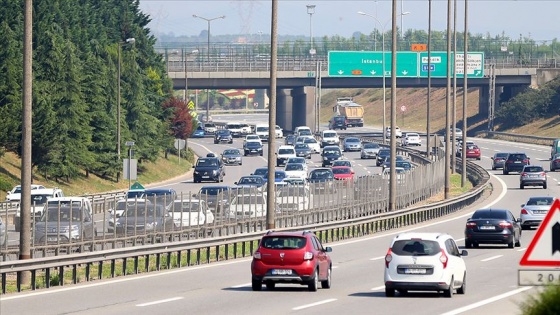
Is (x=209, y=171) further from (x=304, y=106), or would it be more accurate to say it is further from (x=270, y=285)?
(x=304, y=106)

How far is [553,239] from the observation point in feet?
49.0

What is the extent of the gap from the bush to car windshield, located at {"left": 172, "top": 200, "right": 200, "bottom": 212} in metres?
30.6

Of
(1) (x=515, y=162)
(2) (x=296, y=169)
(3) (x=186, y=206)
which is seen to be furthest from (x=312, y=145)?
(3) (x=186, y=206)

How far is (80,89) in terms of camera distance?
78812mm

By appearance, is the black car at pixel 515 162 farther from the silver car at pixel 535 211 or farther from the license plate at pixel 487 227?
the license plate at pixel 487 227

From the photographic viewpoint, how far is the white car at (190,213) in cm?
4350

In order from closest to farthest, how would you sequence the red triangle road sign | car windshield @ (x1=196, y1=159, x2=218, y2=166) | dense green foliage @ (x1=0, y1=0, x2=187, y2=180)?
the red triangle road sign
dense green foliage @ (x1=0, y1=0, x2=187, y2=180)
car windshield @ (x1=196, y1=159, x2=218, y2=166)

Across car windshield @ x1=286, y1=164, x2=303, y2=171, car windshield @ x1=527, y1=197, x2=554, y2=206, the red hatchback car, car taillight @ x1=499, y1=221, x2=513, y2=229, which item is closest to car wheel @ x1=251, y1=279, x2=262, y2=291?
the red hatchback car

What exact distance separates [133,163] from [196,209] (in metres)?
10.8

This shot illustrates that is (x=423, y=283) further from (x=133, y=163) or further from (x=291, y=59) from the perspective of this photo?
(x=291, y=59)

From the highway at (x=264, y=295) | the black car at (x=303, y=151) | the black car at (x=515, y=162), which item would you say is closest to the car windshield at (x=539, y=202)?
the highway at (x=264, y=295)

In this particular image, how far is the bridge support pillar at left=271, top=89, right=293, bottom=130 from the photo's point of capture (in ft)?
520

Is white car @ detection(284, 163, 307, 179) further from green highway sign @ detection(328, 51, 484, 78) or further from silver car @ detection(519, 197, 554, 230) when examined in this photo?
green highway sign @ detection(328, 51, 484, 78)

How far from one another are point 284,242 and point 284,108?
131 m
